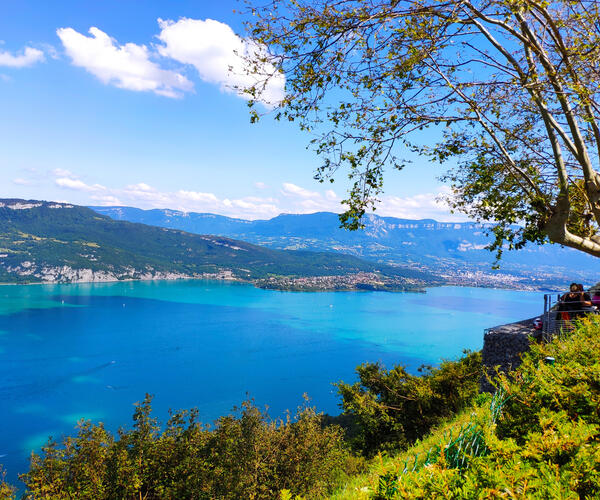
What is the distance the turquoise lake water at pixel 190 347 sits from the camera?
142 feet

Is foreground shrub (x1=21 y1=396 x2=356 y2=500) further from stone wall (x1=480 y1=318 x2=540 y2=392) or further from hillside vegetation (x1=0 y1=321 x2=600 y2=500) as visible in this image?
stone wall (x1=480 y1=318 x2=540 y2=392)

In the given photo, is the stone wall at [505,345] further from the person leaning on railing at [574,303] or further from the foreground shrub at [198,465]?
the foreground shrub at [198,465]

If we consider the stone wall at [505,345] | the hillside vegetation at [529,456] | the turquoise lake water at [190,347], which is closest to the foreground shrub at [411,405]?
the stone wall at [505,345]

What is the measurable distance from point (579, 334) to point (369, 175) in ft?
13.8

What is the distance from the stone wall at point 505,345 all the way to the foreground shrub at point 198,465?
24.5 feet

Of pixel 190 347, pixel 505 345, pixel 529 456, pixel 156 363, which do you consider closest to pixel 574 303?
pixel 505 345

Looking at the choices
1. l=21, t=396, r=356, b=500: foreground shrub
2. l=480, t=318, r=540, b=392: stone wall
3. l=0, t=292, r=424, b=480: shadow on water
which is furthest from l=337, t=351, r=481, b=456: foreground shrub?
l=0, t=292, r=424, b=480: shadow on water

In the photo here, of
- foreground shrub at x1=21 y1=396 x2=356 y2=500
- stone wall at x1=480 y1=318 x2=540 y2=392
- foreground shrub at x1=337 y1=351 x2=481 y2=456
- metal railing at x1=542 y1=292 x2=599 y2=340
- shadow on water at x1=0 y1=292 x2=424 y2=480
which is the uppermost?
metal railing at x1=542 y1=292 x2=599 y2=340

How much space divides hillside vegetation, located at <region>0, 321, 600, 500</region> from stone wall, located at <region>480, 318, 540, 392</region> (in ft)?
6.29

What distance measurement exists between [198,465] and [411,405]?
10.4 meters

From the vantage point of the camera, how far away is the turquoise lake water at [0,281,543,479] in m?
43.4

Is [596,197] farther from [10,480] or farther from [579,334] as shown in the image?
[10,480]

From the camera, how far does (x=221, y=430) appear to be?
16.9 m

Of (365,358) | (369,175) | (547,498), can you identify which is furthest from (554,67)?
(365,358)
